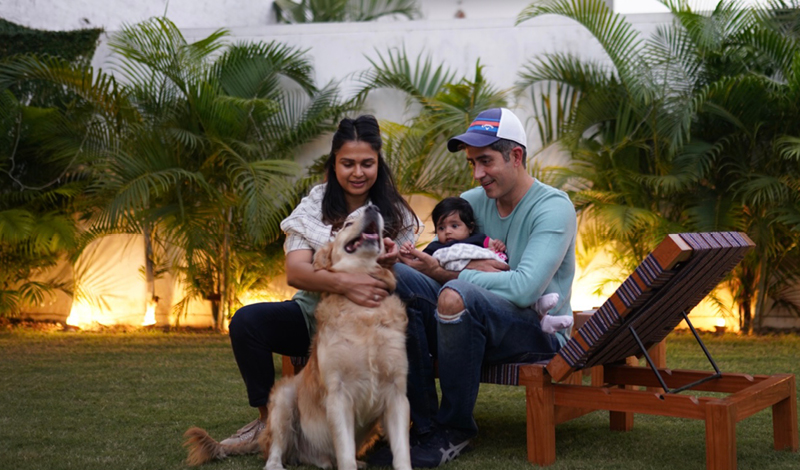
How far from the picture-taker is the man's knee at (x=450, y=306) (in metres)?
3.12

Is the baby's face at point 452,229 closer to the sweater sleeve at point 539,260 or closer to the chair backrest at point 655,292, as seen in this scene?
the sweater sleeve at point 539,260

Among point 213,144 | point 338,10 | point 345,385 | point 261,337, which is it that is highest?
point 338,10

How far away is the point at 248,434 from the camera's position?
12.0ft

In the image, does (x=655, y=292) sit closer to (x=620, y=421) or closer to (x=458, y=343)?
(x=458, y=343)

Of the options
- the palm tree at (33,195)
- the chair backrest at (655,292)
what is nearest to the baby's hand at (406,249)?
the chair backrest at (655,292)

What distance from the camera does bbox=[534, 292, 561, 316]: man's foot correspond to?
3.40 metres

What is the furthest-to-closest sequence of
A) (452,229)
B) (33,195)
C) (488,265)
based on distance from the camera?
(33,195)
(452,229)
(488,265)

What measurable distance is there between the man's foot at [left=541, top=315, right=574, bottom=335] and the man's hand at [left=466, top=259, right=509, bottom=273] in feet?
0.98

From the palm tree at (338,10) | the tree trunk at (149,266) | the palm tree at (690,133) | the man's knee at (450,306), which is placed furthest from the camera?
the palm tree at (338,10)

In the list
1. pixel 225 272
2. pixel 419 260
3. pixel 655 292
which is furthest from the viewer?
pixel 225 272

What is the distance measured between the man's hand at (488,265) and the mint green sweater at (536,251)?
0.06 m

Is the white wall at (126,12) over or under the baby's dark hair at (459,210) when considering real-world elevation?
over

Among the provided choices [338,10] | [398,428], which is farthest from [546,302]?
[338,10]

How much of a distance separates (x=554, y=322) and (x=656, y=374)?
0.52 meters
